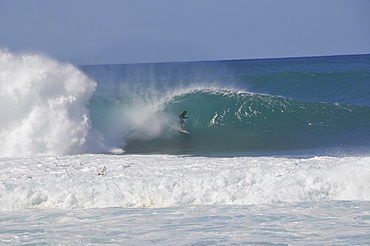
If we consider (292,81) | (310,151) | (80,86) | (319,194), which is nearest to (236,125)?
(310,151)

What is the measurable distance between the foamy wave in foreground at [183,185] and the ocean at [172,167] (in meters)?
0.02

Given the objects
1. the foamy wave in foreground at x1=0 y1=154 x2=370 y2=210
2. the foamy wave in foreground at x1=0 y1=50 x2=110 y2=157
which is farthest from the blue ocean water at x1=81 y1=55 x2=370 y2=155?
the foamy wave in foreground at x1=0 y1=154 x2=370 y2=210

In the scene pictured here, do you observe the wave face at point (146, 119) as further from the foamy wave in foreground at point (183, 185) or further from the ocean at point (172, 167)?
the foamy wave in foreground at point (183, 185)

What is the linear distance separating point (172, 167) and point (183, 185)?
1556 mm

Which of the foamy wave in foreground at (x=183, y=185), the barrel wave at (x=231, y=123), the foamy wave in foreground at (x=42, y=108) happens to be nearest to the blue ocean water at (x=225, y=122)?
the barrel wave at (x=231, y=123)

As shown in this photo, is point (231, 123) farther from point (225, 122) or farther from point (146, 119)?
point (146, 119)

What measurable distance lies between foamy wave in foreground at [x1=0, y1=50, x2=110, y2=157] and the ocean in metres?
0.03

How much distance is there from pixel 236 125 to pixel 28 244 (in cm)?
1171

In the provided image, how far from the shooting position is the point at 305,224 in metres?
6.00

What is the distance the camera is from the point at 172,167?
927 cm

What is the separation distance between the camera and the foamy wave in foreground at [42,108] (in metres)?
12.6

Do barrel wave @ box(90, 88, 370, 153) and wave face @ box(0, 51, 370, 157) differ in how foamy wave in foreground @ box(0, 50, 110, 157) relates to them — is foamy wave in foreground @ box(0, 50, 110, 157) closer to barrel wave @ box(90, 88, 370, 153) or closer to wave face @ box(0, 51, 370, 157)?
wave face @ box(0, 51, 370, 157)

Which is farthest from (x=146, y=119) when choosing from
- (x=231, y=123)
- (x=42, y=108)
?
(x=42, y=108)

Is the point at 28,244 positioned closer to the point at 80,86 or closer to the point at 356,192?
the point at 356,192
